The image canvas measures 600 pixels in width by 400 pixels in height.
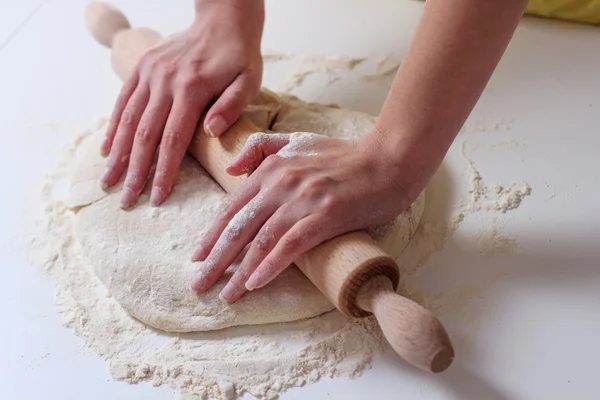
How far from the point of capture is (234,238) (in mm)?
1234

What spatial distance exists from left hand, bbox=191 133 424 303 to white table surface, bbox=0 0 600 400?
8.9 inches

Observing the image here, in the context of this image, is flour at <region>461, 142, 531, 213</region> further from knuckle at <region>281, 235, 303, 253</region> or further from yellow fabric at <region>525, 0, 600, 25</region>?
yellow fabric at <region>525, 0, 600, 25</region>

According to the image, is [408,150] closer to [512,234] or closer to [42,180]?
[512,234]

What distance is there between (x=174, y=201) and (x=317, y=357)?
50 cm

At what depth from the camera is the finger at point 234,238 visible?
1224 millimetres

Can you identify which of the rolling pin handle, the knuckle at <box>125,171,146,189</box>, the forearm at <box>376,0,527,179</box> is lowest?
the knuckle at <box>125,171,146,189</box>

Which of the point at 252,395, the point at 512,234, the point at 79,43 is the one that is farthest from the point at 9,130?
the point at 512,234

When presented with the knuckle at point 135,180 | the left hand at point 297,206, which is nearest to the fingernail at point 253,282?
the left hand at point 297,206

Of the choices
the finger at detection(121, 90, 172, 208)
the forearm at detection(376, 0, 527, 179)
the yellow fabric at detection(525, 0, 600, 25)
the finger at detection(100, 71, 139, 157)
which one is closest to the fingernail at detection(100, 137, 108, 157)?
the finger at detection(100, 71, 139, 157)

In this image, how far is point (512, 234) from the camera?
1407mm

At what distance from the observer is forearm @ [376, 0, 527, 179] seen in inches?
43.3

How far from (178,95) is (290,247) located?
561 millimetres

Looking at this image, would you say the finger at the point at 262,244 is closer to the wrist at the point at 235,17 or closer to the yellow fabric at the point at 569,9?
the wrist at the point at 235,17

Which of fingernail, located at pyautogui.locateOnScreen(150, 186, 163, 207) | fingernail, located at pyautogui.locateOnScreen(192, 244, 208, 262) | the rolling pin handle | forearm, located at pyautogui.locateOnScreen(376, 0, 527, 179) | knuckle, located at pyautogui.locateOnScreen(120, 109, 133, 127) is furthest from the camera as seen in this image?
knuckle, located at pyautogui.locateOnScreen(120, 109, 133, 127)
